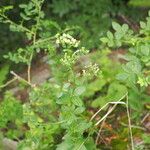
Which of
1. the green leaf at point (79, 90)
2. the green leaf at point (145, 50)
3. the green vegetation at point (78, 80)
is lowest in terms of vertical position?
the green vegetation at point (78, 80)

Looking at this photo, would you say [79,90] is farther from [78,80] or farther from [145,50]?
[145,50]

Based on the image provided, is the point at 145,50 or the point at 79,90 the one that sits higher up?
the point at 145,50

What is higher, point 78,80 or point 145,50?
point 145,50

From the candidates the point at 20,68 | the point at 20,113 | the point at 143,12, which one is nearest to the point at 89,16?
the point at 143,12

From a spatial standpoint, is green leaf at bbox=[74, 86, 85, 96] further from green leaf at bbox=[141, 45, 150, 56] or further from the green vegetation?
green leaf at bbox=[141, 45, 150, 56]

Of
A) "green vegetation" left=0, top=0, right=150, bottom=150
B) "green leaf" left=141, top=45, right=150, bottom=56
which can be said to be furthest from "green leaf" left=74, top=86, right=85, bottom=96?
"green leaf" left=141, top=45, right=150, bottom=56

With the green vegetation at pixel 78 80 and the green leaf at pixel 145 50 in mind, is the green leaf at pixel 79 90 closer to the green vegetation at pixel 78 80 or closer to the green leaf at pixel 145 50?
the green vegetation at pixel 78 80

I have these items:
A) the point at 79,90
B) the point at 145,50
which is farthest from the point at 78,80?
the point at 145,50

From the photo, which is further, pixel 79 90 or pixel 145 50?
pixel 145 50

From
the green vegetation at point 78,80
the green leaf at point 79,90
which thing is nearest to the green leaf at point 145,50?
the green vegetation at point 78,80
